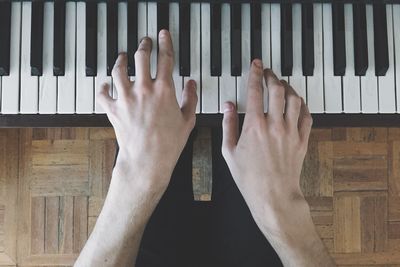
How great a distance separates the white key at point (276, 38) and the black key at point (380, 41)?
190 mm

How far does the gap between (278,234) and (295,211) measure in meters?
0.05

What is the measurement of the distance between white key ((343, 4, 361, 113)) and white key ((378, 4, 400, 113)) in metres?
0.05

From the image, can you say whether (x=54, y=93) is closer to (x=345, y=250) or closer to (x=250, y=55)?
(x=250, y=55)

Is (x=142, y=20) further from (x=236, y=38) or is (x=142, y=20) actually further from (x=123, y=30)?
(x=236, y=38)

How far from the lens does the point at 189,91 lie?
1013 mm

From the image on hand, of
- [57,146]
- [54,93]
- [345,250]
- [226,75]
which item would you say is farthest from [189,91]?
[345,250]

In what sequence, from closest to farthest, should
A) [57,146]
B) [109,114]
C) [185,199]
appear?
[109,114], [185,199], [57,146]

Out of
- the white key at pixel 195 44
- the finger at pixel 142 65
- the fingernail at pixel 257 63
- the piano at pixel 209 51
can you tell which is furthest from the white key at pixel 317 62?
the finger at pixel 142 65

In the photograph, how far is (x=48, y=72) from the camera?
3.38ft

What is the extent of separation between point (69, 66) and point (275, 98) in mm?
409

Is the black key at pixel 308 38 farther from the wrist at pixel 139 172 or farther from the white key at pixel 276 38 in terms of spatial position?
the wrist at pixel 139 172

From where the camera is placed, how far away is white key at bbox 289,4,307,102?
1.05 m

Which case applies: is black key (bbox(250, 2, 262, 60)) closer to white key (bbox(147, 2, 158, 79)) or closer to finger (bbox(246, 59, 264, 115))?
finger (bbox(246, 59, 264, 115))

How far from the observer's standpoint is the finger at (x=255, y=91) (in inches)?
39.3
